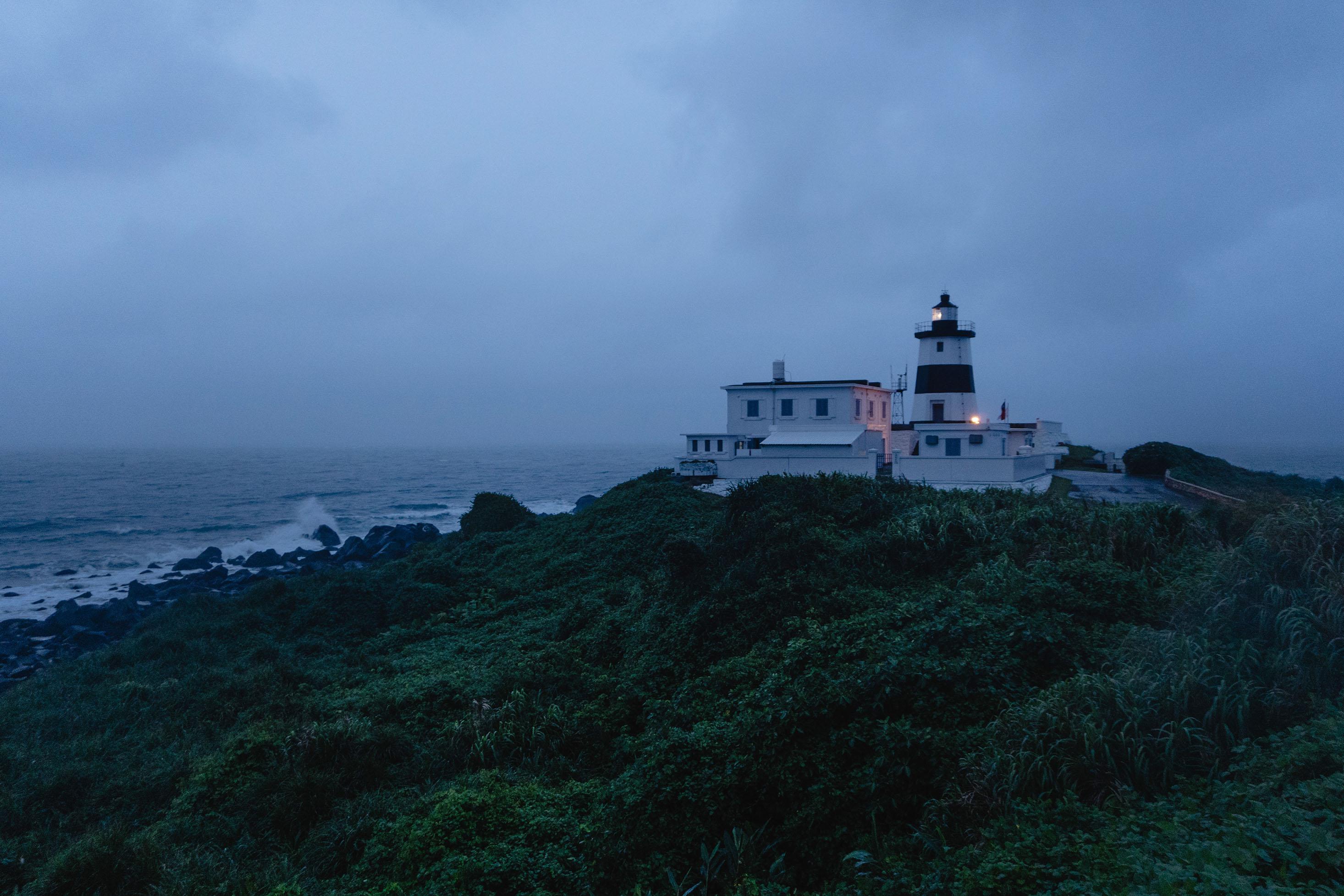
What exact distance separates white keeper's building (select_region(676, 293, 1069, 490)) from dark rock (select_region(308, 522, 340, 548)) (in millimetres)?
18362

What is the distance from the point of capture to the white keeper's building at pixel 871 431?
2573 cm

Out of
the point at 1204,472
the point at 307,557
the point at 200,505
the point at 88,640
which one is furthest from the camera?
the point at 200,505

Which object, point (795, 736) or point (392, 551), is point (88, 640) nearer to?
point (392, 551)

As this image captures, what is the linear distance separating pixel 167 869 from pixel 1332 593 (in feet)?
36.6

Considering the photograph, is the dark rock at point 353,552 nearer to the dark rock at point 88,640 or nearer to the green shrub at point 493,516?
the green shrub at point 493,516

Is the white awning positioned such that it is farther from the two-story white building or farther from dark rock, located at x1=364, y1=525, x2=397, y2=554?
dark rock, located at x1=364, y1=525, x2=397, y2=554

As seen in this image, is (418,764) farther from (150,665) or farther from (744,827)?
(150,665)

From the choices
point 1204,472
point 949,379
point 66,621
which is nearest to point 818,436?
point 949,379

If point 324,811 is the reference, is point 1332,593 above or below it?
above

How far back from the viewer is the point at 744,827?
218 inches

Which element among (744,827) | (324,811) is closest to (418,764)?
(324,811)

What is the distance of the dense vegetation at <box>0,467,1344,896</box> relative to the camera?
454 cm

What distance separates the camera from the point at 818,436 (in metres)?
30.7

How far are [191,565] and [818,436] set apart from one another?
1102 inches
